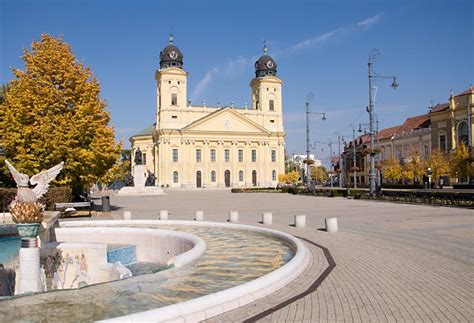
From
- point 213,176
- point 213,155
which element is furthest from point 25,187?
point 213,155

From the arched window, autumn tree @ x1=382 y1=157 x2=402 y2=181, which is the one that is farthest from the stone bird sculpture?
the arched window

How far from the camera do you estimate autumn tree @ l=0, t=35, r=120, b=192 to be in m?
23.7

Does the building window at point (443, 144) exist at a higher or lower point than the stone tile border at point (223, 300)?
higher

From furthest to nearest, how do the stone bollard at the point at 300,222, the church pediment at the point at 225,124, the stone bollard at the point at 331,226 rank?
1. the church pediment at the point at 225,124
2. the stone bollard at the point at 300,222
3. the stone bollard at the point at 331,226

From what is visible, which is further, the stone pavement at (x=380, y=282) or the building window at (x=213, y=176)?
the building window at (x=213, y=176)

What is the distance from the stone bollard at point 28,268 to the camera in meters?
9.47

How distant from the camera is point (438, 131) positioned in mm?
73500

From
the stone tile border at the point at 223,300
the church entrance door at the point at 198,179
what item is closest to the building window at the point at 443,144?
the church entrance door at the point at 198,179

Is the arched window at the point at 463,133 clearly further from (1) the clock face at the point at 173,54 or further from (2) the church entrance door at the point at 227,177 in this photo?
(1) the clock face at the point at 173,54

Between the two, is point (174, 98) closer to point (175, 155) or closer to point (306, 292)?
point (175, 155)

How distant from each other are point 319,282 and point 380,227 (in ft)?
32.9

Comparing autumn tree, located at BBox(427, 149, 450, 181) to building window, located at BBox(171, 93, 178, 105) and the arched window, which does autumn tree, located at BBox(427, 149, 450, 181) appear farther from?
building window, located at BBox(171, 93, 178, 105)

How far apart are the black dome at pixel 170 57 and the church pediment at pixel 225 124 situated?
43.1ft

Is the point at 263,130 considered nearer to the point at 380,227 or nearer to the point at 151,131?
the point at 151,131
